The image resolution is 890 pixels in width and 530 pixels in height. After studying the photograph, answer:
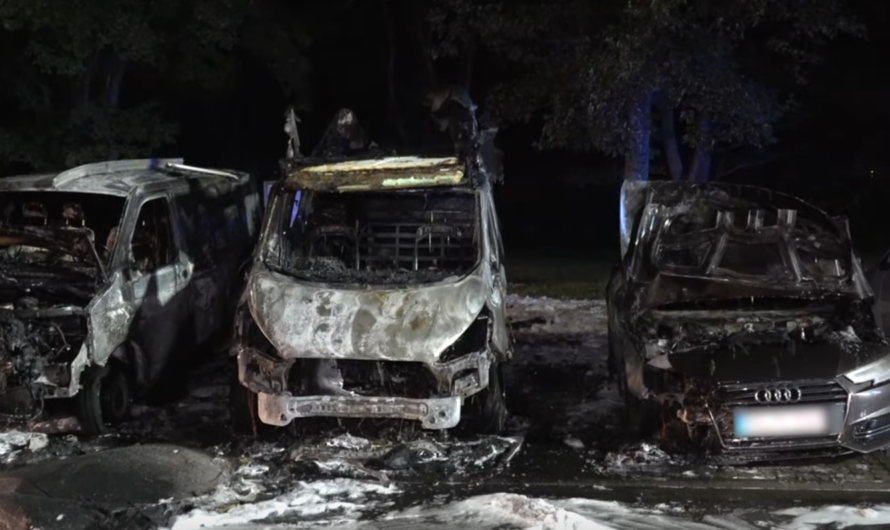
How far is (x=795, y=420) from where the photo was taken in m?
6.09

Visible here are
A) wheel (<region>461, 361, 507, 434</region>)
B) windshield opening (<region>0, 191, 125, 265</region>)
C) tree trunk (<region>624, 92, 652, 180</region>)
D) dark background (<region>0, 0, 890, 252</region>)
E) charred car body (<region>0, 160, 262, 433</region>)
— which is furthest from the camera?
dark background (<region>0, 0, 890, 252</region>)

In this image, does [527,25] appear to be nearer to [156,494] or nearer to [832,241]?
[832,241]

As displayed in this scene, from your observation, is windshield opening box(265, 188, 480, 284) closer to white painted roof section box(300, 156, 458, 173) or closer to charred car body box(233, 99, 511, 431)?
charred car body box(233, 99, 511, 431)

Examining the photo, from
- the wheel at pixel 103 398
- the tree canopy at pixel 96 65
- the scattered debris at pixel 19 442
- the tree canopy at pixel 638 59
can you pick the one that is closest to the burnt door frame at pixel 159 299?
the wheel at pixel 103 398

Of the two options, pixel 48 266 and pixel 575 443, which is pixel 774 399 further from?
pixel 48 266

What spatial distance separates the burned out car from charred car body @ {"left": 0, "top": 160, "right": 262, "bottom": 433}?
401cm

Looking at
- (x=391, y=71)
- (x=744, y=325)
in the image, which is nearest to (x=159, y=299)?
(x=744, y=325)

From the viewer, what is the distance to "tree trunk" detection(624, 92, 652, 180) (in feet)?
42.2

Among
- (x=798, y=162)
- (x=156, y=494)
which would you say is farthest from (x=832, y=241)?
(x=798, y=162)

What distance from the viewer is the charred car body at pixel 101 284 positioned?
7109mm

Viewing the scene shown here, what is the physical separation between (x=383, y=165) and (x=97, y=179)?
270 cm

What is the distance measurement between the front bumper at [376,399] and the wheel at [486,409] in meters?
0.35

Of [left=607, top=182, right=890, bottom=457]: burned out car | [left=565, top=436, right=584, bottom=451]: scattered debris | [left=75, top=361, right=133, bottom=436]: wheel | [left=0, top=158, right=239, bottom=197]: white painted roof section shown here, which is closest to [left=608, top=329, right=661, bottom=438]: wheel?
[left=607, top=182, right=890, bottom=457]: burned out car

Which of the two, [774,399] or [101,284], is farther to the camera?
[101,284]
